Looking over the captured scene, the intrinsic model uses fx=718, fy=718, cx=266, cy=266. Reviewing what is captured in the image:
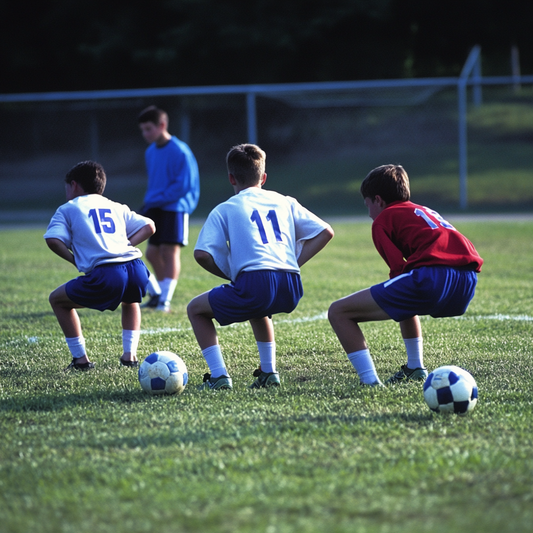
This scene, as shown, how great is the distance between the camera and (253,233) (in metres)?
4.03

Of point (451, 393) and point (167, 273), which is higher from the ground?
point (167, 273)

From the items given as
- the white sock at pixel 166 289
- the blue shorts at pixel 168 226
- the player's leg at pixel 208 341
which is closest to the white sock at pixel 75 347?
the player's leg at pixel 208 341

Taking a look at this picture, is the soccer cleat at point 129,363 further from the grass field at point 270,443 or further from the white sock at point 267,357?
the white sock at point 267,357

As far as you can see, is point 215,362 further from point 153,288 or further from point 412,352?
point 153,288

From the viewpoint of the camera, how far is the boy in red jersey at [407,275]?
3885 millimetres

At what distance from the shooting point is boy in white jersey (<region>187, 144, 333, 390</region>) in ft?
13.1

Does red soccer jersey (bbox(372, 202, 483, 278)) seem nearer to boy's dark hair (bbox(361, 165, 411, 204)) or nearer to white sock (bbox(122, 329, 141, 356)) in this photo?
boy's dark hair (bbox(361, 165, 411, 204))

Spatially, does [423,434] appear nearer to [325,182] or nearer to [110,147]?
[325,182]

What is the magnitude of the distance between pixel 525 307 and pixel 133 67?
26.2 meters

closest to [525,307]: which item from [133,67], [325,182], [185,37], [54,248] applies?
[54,248]

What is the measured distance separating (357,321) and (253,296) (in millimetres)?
610

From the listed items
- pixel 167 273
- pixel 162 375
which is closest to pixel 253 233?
pixel 162 375

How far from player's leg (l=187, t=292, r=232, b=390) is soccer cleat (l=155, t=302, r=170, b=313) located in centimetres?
273

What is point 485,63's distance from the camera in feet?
118
